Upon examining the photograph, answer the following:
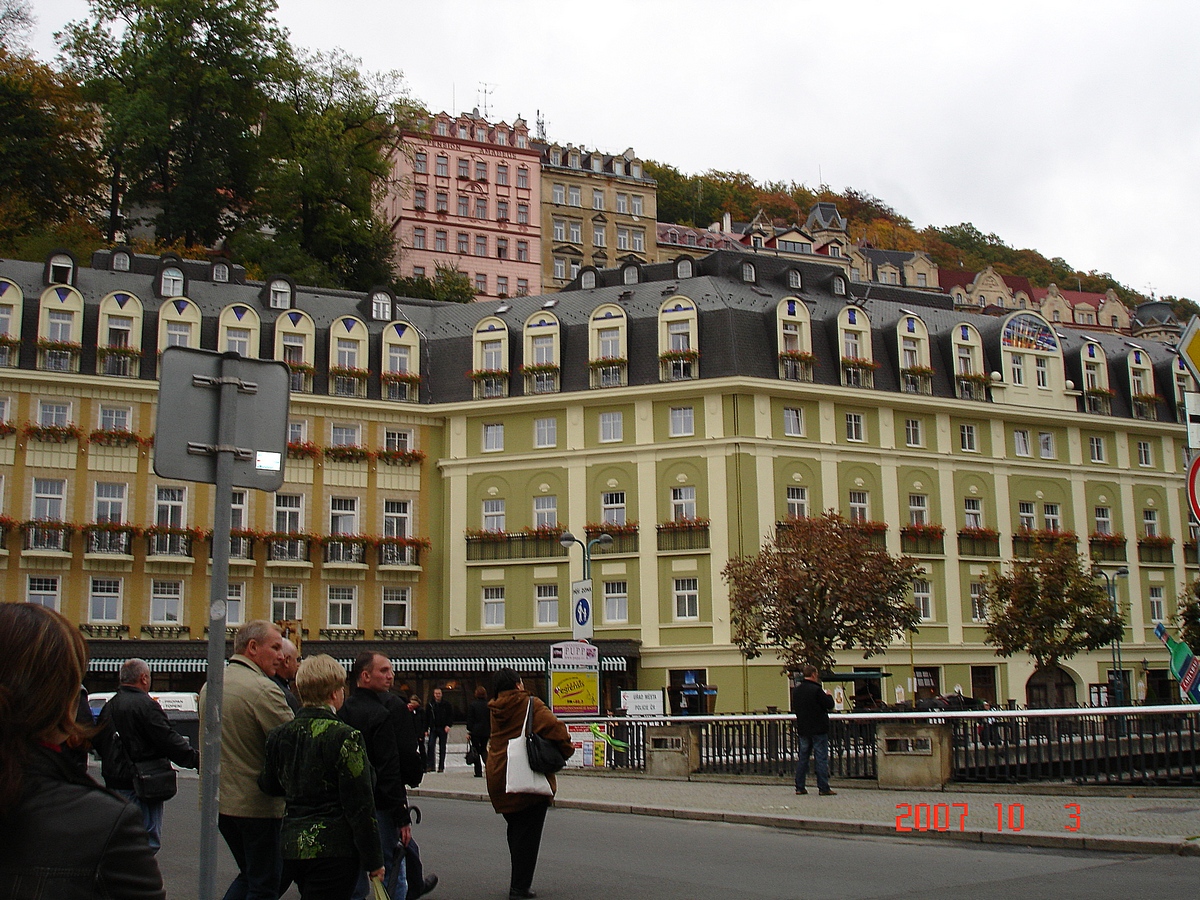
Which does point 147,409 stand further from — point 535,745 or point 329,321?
point 535,745

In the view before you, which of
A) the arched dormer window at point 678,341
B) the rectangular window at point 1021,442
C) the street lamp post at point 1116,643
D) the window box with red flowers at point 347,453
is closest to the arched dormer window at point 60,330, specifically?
the window box with red flowers at point 347,453

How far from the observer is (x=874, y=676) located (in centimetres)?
4112

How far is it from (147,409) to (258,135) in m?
28.9

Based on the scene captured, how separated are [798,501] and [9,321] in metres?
28.4

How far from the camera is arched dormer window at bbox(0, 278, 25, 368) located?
45.3 metres

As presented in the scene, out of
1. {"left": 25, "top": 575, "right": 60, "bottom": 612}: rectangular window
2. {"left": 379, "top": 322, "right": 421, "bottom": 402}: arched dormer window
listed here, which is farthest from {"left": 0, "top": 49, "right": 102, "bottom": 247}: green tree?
{"left": 25, "top": 575, "right": 60, "bottom": 612}: rectangular window

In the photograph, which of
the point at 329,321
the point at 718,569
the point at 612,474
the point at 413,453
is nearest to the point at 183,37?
the point at 329,321

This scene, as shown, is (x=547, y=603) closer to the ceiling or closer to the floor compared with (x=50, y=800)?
closer to the ceiling

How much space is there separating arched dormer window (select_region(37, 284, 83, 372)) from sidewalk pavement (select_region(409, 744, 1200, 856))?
2878cm

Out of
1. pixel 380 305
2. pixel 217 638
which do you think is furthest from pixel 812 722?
pixel 380 305

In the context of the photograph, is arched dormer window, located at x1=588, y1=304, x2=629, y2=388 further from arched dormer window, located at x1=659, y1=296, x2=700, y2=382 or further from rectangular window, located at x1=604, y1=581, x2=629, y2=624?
rectangular window, located at x1=604, y1=581, x2=629, y2=624

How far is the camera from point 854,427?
50.4 m

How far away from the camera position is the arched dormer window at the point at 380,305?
52250mm

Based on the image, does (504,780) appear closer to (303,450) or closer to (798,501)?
(798,501)
